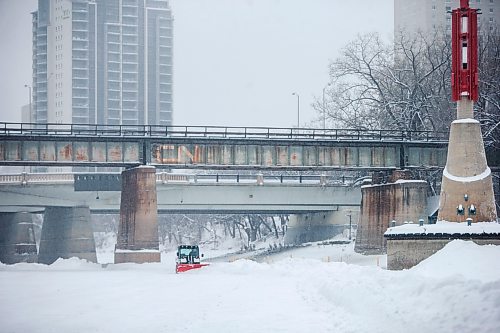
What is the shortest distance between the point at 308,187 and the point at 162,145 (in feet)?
70.7

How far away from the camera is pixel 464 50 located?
50.7 m

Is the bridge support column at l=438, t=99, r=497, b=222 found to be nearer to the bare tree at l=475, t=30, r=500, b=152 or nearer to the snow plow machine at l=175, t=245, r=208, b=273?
the bare tree at l=475, t=30, r=500, b=152

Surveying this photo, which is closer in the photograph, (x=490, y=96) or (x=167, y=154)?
(x=167, y=154)

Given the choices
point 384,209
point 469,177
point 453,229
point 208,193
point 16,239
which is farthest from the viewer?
point 16,239

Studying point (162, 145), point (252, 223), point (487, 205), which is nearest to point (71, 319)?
point (487, 205)

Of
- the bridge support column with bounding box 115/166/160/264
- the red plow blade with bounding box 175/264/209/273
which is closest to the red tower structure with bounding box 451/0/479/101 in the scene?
the red plow blade with bounding box 175/264/209/273

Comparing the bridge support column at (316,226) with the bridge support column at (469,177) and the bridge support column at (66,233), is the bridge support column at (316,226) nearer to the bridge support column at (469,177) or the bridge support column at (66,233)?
the bridge support column at (66,233)

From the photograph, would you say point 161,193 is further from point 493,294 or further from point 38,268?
point 493,294

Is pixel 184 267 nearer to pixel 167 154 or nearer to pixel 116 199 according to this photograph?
pixel 167 154

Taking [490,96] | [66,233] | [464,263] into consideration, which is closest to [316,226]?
[66,233]

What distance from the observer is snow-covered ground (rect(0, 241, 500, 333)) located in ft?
87.3

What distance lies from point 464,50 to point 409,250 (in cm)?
1126

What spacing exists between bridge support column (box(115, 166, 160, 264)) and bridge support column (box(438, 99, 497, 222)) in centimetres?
2546

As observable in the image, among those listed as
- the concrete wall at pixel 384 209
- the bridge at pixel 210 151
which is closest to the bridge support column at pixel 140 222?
the bridge at pixel 210 151
